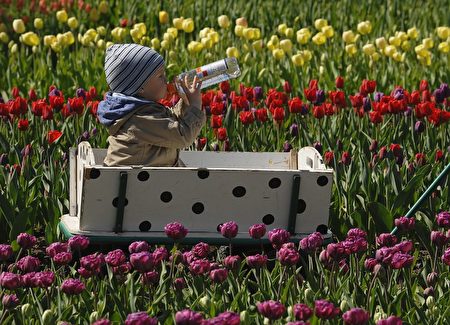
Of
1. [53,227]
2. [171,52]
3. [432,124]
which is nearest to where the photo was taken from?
[53,227]

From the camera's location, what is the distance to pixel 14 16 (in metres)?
9.20

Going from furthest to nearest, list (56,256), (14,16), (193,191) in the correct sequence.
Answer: (14,16), (193,191), (56,256)

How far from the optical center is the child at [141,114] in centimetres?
432

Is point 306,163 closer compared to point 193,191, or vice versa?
point 193,191

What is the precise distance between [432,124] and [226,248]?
69.9 inches

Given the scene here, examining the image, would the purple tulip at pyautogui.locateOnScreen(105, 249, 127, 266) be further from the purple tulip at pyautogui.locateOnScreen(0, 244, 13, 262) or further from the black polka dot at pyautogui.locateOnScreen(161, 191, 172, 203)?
the black polka dot at pyautogui.locateOnScreen(161, 191, 172, 203)

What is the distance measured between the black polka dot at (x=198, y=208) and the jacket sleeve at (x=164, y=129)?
243 millimetres

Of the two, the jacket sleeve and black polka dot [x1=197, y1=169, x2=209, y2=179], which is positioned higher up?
the jacket sleeve

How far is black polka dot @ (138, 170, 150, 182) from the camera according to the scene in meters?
4.15

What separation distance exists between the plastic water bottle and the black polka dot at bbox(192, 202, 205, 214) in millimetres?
519

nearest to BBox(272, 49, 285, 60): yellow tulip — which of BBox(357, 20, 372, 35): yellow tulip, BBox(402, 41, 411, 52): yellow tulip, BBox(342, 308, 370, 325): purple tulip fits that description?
BBox(402, 41, 411, 52): yellow tulip

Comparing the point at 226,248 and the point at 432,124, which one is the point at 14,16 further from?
the point at 226,248

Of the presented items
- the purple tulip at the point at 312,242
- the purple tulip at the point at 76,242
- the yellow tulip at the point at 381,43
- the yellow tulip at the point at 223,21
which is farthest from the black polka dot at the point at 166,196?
the yellow tulip at the point at 223,21

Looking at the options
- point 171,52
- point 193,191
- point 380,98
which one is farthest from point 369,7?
point 193,191
